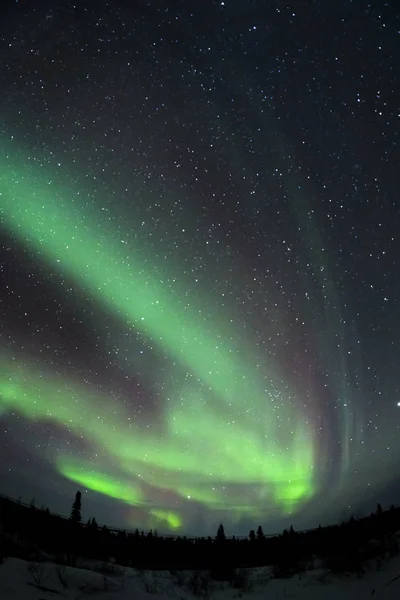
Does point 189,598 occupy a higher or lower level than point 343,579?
lower

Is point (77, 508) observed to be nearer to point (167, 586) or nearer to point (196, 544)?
point (196, 544)

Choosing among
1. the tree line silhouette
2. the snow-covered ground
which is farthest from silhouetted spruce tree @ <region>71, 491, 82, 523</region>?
the snow-covered ground

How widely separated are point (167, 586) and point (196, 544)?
56.5 feet

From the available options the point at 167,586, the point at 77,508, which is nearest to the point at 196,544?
the point at 77,508

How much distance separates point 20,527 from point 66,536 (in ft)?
11.5

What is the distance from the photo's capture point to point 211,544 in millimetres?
26484

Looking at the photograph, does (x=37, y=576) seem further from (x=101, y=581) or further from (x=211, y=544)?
(x=211, y=544)

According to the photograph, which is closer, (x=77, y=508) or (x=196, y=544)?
(x=196, y=544)

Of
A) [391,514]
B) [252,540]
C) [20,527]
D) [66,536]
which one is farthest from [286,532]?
[20,527]

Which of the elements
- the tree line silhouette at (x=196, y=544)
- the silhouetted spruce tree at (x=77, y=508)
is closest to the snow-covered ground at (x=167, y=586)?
the tree line silhouette at (x=196, y=544)

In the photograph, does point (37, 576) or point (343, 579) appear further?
point (343, 579)

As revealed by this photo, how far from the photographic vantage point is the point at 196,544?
2656 cm

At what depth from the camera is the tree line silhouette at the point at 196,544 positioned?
17828 millimetres

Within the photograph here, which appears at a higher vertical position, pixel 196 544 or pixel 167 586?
pixel 167 586
